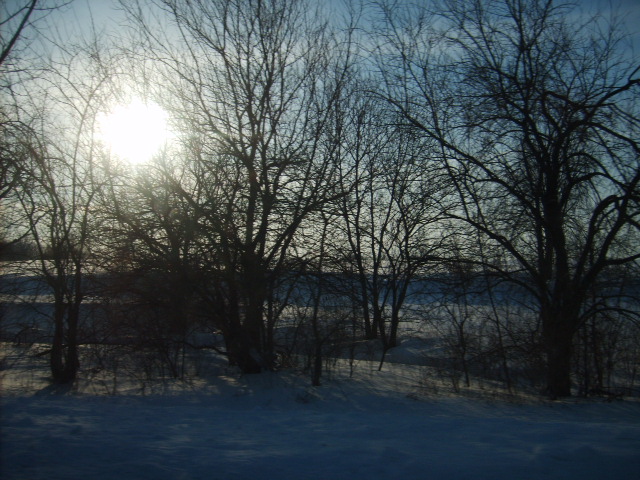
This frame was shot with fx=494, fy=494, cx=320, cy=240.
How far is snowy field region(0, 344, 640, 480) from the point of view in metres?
4.35

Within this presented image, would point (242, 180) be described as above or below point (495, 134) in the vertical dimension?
below

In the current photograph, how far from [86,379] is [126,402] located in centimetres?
349

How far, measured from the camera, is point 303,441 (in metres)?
5.49

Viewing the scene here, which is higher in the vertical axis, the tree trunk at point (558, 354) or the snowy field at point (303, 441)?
the tree trunk at point (558, 354)

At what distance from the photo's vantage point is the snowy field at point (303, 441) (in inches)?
171

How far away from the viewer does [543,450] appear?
4.93 metres

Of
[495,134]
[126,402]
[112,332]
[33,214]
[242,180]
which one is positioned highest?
[495,134]

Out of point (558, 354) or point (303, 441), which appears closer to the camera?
point (303, 441)

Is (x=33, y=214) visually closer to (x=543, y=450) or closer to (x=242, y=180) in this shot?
(x=242, y=180)

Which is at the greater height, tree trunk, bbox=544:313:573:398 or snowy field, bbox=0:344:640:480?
tree trunk, bbox=544:313:573:398

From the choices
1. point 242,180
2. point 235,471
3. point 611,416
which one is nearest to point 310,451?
point 235,471

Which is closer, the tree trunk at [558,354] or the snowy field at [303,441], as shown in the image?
the snowy field at [303,441]

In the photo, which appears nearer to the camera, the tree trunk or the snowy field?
the snowy field

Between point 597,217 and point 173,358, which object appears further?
point 173,358
